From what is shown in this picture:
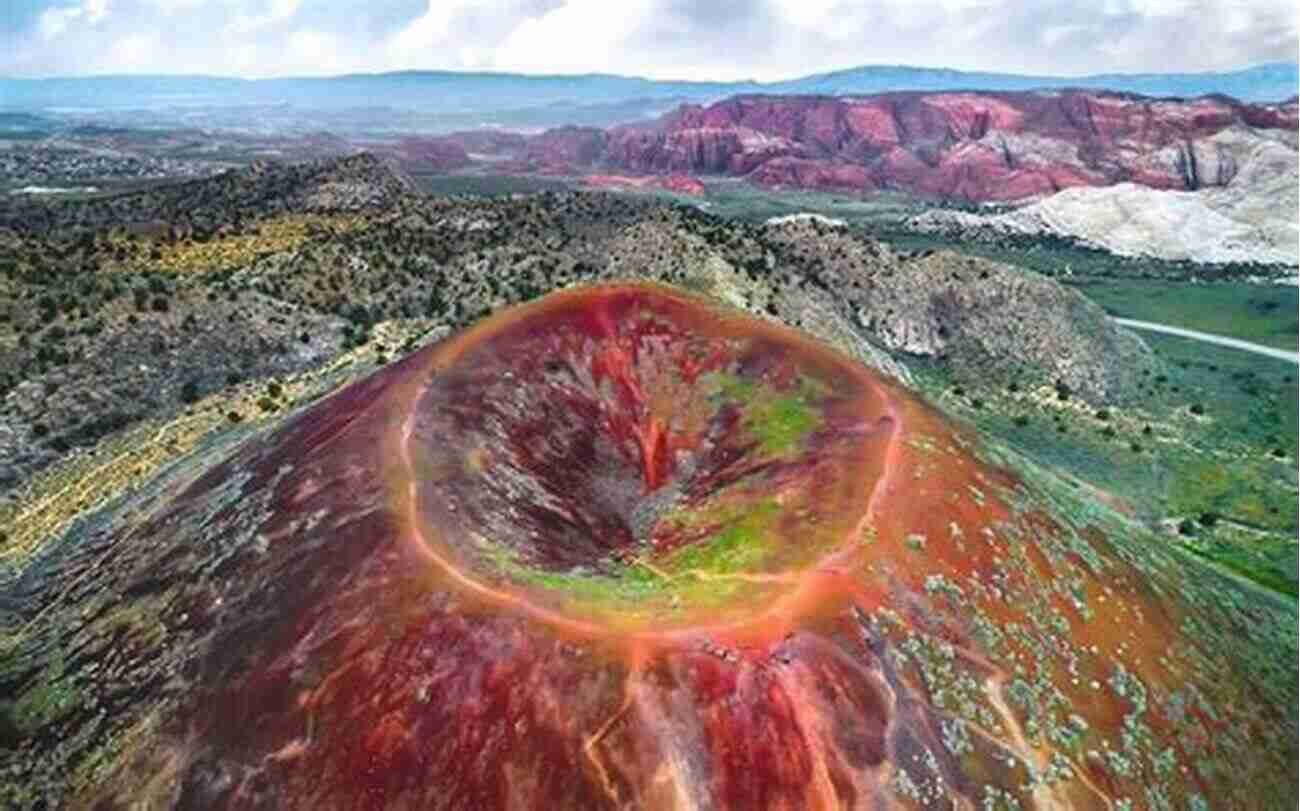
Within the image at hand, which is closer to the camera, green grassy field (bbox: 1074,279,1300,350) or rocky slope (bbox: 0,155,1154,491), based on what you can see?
rocky slope (bbox: 0,155,1154,491)

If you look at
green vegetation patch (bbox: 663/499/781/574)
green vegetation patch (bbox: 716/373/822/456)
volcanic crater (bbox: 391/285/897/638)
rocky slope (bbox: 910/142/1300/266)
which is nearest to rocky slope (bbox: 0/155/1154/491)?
volcanic crater (bbox: 391/285/897/638)

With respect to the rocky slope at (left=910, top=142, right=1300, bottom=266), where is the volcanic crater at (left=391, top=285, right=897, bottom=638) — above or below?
above

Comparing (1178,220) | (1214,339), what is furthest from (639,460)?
(1178,220)

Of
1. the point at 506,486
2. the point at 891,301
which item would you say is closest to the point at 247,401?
the point at 506,486

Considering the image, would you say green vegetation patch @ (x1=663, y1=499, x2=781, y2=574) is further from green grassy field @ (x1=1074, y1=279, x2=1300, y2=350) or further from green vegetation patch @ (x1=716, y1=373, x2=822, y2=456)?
green grassy field @ (x1=1074, y1=279, x2=1300, y2=350)

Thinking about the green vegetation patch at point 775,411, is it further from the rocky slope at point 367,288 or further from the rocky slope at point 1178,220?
the rocky slope at point 1178,220

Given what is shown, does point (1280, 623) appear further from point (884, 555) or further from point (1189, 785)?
point (884, 555)

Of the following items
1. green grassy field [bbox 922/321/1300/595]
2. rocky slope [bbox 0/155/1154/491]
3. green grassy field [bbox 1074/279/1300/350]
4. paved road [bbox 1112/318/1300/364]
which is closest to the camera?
green grassy field [bbox 922/321/1300/595]

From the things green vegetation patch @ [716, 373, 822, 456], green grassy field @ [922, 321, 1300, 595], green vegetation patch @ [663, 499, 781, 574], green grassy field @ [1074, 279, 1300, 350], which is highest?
green vegetation patch @ [716, 373, 822, 456]

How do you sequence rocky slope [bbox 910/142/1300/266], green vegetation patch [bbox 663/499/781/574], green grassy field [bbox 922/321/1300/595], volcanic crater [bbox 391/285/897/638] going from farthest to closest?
rocky slope [bbox 910/142/1300/266], green grassy field [bbox 922/321/1300/595], green vegetation patch [bbox 663/499/781/574], volcanic crater [bbox 391/285/897/638]
